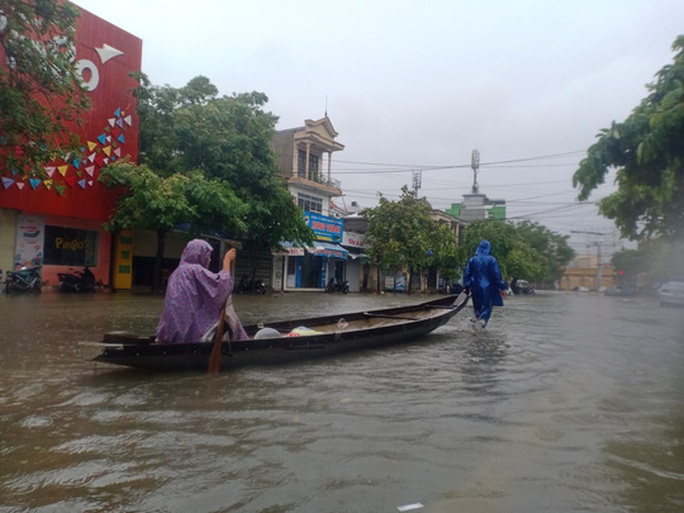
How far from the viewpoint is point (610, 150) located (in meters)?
6.58

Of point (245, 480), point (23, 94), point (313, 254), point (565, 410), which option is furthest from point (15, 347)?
point (313, 254)

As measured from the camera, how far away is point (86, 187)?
1878 cm

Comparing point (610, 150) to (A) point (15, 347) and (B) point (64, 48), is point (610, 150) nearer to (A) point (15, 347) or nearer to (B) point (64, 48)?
(A) point (15, 347)

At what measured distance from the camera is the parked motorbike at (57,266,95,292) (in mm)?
18500

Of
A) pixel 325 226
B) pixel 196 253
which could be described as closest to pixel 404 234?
pixel 325 226

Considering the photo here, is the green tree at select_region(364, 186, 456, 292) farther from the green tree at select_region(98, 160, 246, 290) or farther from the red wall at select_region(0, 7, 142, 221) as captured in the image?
the red wall at select_region(0, 7, 142, 221)

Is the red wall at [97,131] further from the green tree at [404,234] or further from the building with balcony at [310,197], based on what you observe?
the green tree at [404,234]

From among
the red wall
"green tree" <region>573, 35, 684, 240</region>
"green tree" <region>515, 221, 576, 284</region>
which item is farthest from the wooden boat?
"green tree" <region>515, 221, 576, 284</region>

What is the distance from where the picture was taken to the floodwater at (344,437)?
2.78 metres

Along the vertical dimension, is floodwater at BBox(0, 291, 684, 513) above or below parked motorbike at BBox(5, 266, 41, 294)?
below

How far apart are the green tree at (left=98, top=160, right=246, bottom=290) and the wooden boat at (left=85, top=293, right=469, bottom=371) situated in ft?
35.7

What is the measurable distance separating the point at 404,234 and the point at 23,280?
2096 cm

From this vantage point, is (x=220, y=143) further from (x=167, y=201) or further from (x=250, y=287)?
(x=250, y=287)

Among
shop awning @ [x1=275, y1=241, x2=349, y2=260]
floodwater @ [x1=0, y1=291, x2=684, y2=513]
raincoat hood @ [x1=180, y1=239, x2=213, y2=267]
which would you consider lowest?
floodwater @ [x1=0, y1=291, x2=684, y2=513]
